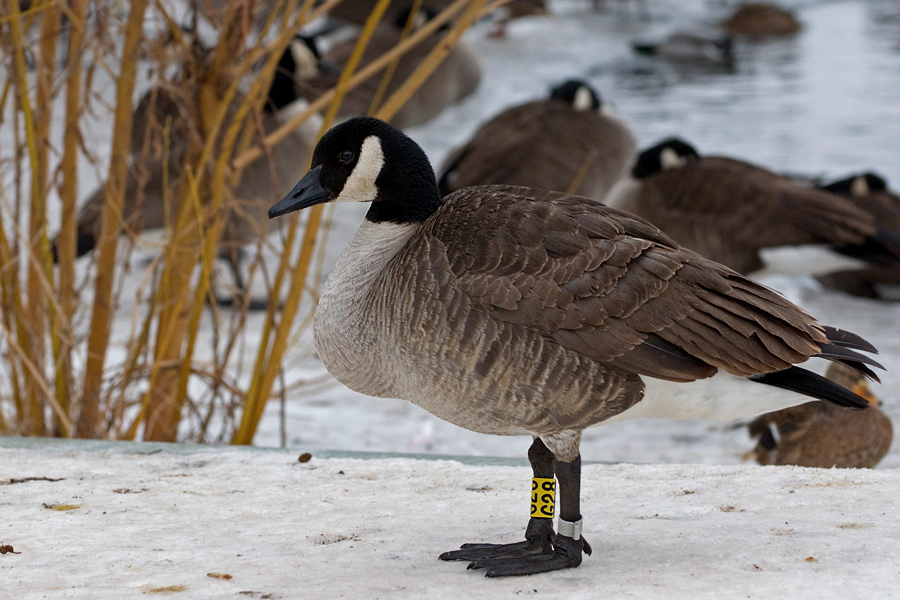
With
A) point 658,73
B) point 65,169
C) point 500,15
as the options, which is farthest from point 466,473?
point 500,15

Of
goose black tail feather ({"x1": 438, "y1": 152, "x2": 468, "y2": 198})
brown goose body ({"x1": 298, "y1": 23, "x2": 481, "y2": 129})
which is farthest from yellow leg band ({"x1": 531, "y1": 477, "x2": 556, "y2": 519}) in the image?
brown goose body ({"x1": 298, "y1": 23, "x2": 481, "y2": 129})

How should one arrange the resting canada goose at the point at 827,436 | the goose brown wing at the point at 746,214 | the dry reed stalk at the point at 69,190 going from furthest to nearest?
the goose brown wing at the point at 746,214 < the resting canada goose at the point at 827,436 < the dry reed stalk at the point at 69,190

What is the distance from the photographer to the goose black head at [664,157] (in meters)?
6.58

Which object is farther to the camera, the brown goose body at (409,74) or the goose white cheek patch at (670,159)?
the brown goose body at (409,74)

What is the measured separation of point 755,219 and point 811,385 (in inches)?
160

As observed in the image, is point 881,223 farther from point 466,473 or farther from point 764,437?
point 466,473

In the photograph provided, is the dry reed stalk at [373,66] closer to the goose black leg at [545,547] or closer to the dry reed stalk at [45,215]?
the dry reed stalk at [45,215]

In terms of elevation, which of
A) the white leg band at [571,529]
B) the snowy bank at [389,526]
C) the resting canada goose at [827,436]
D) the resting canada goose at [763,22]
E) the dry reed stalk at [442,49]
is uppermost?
the resting canada goose at [763,22]

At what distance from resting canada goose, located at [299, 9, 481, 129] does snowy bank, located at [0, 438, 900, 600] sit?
5736mm

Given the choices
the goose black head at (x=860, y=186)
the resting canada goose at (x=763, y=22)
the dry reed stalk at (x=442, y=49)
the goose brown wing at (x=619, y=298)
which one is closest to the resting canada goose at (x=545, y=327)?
the goose brown wing at (x=619, y=298)

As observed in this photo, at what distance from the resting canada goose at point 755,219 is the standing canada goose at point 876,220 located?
0.29 meters

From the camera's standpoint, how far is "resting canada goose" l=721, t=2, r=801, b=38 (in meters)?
17.0

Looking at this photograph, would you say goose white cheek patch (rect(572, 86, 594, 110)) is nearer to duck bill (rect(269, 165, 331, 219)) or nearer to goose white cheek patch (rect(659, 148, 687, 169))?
goose white cheek patch (rect(659, 148, 687, 169))

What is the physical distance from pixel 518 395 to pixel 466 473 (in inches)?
39.4
